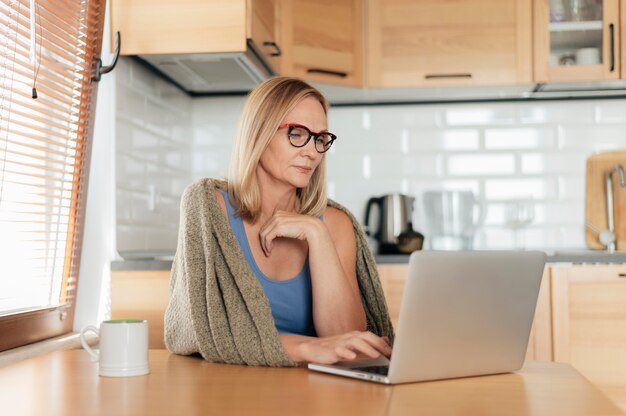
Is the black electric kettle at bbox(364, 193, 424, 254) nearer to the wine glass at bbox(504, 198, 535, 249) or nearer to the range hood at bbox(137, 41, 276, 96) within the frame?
the wine glass at bbox(504, 198, 535, 249)

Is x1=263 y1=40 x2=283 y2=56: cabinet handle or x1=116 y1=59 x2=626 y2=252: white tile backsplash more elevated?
x1=263 y1=40 x2=283 y2=56: cabinet handle

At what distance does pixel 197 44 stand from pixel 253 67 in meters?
0.28

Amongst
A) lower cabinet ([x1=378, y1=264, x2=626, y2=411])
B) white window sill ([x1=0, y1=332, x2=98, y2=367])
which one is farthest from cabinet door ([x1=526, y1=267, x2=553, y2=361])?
white window sill ([x1=0, y1=332, x2=98, y2=367])

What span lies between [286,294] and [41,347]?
65 centimetres

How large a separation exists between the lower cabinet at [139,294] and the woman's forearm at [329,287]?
2.86 feet

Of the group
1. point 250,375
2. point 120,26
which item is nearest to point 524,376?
point 250,375

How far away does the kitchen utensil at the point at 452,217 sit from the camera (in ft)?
11.0

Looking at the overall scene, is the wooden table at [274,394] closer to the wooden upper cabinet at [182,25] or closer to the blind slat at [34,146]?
the blind slat at [34,146]

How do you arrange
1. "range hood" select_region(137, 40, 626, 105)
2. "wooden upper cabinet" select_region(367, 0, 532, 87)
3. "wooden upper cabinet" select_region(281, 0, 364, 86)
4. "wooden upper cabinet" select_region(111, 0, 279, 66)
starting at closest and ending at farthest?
1. "wooden upper cabinet" select_region(111, 0, 279, 66)
2. "range hood" select_region(137, 40, 626, 105)
3. "wooden upper cabinet" select_region(281, 0, 364, 86)
4. "wooden upper cabinet" select_region(367, 0, 532, 87)

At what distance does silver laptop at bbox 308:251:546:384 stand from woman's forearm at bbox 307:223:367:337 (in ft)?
1.33

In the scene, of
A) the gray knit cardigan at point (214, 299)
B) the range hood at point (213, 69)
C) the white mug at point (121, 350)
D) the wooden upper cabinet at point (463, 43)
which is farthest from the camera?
the wooden upper cabinet at point (463, 43)

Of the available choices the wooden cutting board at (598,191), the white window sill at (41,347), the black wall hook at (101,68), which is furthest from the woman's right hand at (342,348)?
the wooden cutting board at (598,191)

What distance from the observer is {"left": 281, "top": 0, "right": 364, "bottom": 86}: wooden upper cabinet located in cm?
307

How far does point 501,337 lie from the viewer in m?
1.26
